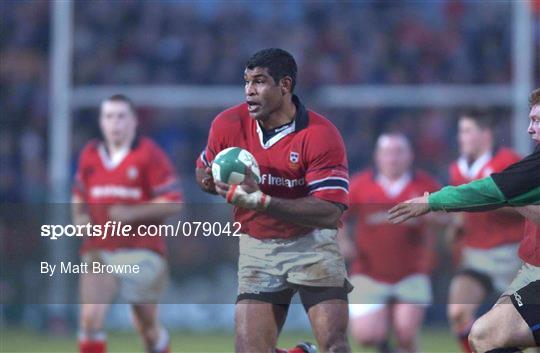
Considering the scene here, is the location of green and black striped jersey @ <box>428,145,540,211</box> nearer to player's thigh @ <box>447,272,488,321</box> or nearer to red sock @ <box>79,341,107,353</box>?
player's thigh @ <box>447,272,488,321</box>

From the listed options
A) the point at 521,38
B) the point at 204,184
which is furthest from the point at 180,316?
the point at 204,184

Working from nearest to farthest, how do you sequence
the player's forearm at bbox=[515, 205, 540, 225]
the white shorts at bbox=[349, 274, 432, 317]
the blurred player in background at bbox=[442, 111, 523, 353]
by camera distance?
the player's forearm at bbox=[515, 205, 540, 225] → the blurred player in background at bbox=[442, 111, 523, 353] → the white shorts at bbox=[349, 274, 432, 317]

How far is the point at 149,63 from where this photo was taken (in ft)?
58.0

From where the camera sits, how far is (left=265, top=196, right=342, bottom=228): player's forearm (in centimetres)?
716

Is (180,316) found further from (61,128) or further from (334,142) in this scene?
(334,142)

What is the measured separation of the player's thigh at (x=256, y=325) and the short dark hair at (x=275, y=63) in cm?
128

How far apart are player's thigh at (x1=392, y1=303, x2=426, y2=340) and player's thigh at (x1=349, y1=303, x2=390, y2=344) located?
4.7 inches

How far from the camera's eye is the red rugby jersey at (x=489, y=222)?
11.0 metres

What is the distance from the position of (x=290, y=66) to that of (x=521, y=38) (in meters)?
8.60

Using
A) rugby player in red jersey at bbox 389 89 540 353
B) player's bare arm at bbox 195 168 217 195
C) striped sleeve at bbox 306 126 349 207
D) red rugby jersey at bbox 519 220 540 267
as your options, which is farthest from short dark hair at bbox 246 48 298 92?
red rugby jersey at bbox 519 220 540 267

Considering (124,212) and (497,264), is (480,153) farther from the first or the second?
(124,212)

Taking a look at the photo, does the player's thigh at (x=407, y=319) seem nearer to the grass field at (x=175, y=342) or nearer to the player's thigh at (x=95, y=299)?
the grass field at (x=175, y=342)

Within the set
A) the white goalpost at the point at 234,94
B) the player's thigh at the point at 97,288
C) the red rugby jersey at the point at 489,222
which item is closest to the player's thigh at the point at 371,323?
the red rugby jersey at the point at 489,222

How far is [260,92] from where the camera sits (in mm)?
7434
